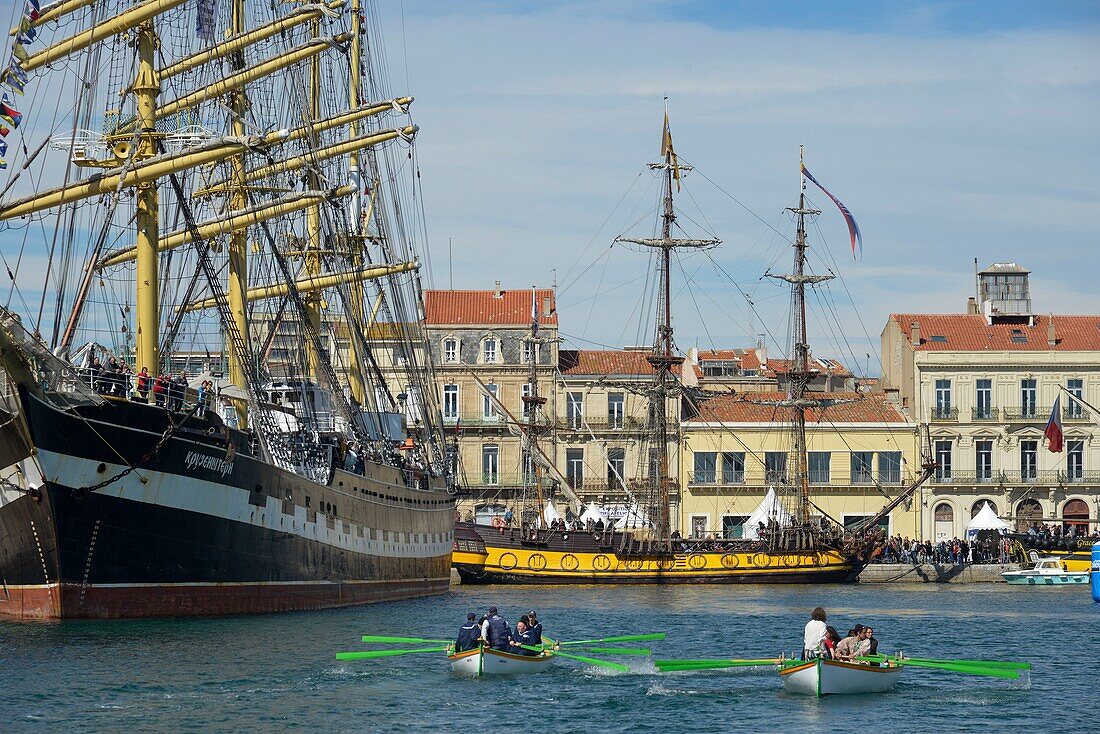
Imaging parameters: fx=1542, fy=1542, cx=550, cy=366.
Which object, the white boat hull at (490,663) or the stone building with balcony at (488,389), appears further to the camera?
the stone building with balcony at (488,389)

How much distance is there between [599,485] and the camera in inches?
3748

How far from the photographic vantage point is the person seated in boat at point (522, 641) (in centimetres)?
3647

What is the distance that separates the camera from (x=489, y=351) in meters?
96.8

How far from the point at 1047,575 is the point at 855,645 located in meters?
46.0

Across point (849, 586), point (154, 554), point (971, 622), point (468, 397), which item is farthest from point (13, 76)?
point (468, 397)

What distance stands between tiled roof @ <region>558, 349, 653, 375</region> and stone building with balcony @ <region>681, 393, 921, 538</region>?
525 cm

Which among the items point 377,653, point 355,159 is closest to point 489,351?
point 355,159

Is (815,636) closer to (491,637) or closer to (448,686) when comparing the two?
(491,637)

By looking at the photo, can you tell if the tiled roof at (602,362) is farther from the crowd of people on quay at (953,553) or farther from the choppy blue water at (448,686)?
the choppy blue water at (448,686)

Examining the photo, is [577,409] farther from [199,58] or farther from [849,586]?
[199,58]

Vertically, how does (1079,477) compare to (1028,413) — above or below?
below

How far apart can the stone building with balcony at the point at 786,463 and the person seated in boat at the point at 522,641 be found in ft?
191

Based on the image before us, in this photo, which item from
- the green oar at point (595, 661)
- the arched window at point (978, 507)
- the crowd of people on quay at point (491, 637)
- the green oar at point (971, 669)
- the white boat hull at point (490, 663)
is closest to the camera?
the green oar at point (971, 669)

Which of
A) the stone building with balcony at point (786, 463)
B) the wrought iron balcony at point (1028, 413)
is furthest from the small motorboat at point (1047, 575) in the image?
the wrought iron balcony at point (1028, 413)
